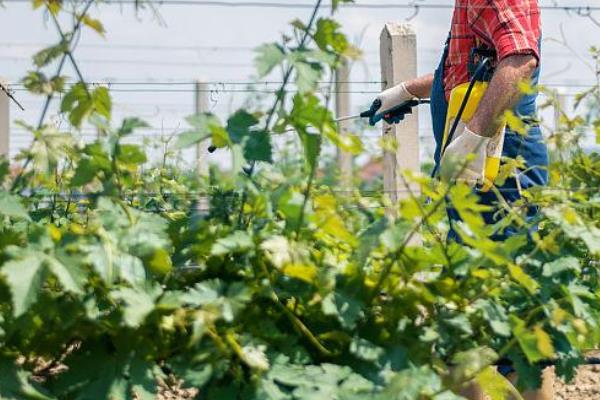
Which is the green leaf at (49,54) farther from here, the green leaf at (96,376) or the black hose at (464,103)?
the black hose at (464,103)

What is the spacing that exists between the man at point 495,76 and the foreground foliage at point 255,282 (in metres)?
0.92

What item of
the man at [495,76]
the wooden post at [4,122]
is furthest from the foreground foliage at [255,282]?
the wooden post at [4,122]

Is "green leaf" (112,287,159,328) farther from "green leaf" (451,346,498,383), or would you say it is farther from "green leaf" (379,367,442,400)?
"green leaf" (451,346,498,383)

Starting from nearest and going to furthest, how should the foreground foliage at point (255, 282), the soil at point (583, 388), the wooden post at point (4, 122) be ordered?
the foreground foliage at point (255, 282) → the soil at point (583, 388) → the wooden post at point (4, 122)

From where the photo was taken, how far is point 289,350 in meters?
1.65

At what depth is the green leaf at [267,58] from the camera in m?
1.58

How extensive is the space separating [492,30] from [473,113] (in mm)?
239

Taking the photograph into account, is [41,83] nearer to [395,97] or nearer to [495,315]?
[495,315]

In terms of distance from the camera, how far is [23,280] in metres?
1.45

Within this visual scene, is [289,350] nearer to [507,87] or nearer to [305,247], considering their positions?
[305,247]

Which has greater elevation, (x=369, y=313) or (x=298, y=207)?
(x=298, y=207)

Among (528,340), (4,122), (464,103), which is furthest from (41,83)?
(4,122)

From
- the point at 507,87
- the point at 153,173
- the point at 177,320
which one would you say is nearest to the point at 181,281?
the point at 177,320

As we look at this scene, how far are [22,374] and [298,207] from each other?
49cm
